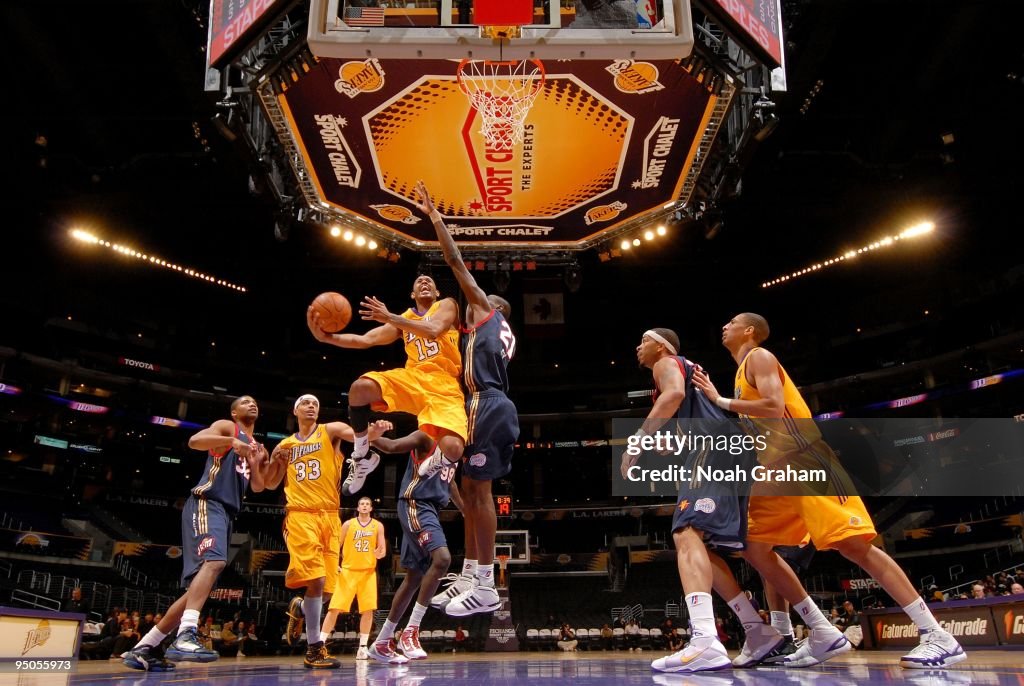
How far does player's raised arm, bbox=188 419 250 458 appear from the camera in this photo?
18.9ft

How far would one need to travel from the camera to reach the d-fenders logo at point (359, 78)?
28.0 ft

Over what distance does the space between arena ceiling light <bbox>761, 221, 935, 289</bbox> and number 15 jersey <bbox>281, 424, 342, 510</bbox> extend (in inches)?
751

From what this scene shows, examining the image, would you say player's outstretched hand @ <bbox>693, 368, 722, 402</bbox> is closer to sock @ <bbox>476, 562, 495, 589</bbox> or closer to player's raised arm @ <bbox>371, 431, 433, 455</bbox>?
sock @ <bbox>476, 562, 495, 589</bbox>

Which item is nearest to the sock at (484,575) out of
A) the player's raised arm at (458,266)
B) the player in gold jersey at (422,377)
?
the player in gold jersey at (422,377)

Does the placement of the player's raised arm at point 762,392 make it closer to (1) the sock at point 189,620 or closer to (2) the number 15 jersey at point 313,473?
(2) the number 15 jersey at point 313,473

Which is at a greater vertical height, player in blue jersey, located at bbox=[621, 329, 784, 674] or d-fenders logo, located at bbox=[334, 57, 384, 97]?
d-fenders logo, located at bbox=[334, 57, 384, 97]

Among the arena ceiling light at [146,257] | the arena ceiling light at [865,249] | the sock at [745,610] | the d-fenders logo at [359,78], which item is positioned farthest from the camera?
the arena ceiling light at [146,257]

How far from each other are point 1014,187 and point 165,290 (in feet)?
87.2

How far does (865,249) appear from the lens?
22.0m

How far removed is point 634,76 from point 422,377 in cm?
532

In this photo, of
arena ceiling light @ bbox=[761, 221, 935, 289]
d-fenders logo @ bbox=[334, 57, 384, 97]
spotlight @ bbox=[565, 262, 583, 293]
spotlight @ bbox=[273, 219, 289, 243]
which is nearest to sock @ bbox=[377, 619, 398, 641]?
d-fenders logo @ bbox=[334, 57, 384, 97]

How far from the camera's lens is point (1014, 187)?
1930 centimetres

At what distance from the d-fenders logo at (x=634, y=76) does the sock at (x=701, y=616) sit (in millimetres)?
6260

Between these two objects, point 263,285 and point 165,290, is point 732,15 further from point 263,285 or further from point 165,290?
point 165,290
